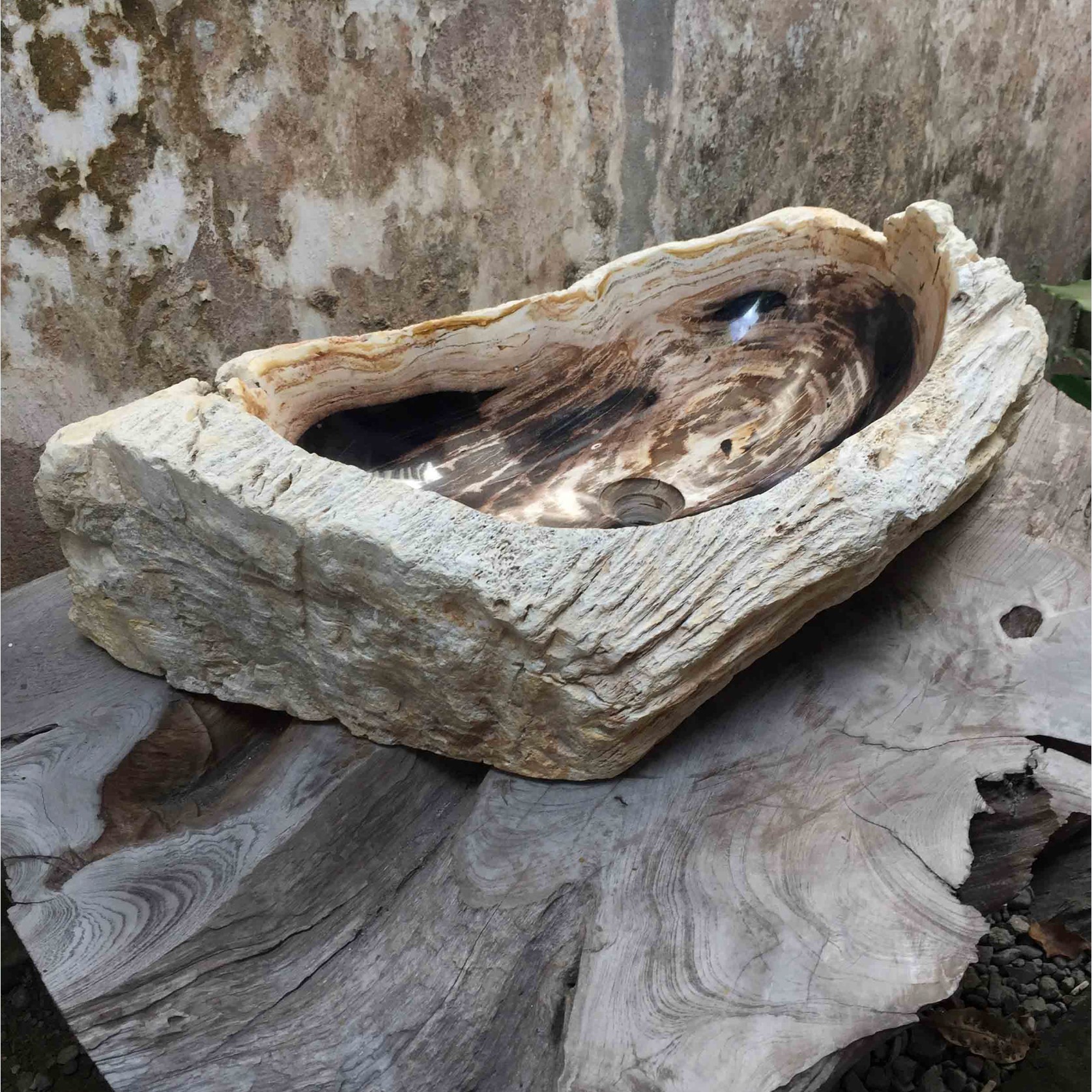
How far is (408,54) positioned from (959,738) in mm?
1364

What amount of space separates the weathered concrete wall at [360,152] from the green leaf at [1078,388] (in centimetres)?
74

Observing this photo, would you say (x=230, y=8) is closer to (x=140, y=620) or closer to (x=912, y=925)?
(x=140, y=620)

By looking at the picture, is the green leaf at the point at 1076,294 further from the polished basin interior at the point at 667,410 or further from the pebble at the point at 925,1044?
the pebble at the point at 925,1044

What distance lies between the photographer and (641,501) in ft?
5.10

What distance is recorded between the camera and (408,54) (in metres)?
1.68

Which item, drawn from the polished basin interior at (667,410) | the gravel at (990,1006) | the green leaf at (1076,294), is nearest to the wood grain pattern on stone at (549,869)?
the polished basin interior at (667,410)

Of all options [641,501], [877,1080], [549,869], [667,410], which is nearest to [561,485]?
[641,501]

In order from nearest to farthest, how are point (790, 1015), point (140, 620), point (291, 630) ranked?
point (790, 1015) → point (291, 630) → point (140, 620)

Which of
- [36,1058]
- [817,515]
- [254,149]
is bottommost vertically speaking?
[36,1058]

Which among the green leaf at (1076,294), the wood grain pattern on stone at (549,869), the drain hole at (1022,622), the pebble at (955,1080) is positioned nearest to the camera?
the wood grain pattern on stone at (549,869)

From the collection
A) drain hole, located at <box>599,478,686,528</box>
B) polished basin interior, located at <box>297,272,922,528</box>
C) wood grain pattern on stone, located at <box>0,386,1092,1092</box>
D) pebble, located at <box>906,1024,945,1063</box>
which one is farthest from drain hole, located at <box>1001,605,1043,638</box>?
pebble, located at <box>906,1024,945,1063</box>

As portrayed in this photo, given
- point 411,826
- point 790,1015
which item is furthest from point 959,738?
point 411,826

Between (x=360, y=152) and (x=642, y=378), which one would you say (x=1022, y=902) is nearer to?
(x=642, y=378)

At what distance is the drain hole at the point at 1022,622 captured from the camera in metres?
1.34
